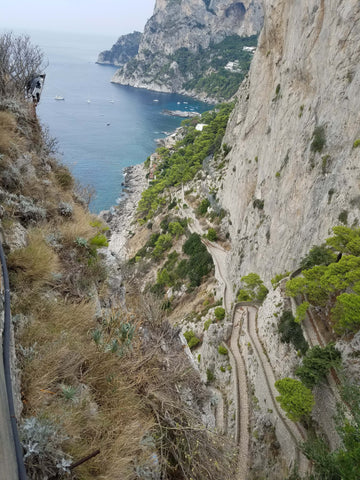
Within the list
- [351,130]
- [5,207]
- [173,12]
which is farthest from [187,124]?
[173,12]

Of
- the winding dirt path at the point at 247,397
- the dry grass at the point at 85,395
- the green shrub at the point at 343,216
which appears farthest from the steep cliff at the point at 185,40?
the dry grass at the point at 85,395

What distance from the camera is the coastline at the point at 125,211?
57.5 metres

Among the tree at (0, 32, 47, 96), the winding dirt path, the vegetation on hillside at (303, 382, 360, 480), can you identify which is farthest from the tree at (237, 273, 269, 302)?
the tree at (0, 32, 47, 96)

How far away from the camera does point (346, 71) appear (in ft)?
66.8

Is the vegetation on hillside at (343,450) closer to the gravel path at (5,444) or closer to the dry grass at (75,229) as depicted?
the gravel path at (5,444)

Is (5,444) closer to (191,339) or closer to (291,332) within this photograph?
(291,332)

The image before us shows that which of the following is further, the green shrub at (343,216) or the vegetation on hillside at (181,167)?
the vegetation on hillside at (181,167)

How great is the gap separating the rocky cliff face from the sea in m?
25.2

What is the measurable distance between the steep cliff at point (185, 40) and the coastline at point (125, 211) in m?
116

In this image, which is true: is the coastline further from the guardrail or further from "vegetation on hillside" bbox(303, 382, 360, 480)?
the guardrail

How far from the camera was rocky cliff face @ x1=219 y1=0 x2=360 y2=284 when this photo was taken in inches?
776

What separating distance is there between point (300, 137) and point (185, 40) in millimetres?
203897

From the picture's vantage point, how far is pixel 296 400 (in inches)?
493

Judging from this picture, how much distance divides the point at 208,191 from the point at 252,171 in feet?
41.9
